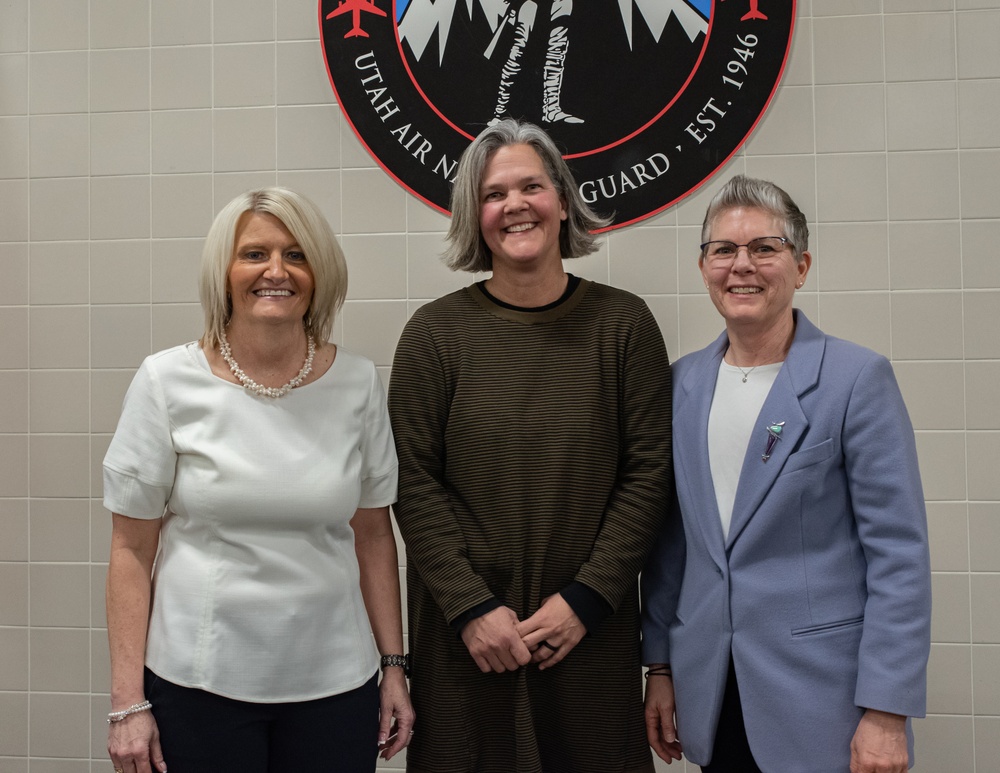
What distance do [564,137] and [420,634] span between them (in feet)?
4.36

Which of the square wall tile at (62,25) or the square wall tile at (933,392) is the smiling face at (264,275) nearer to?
the square wall tile at (62,25)

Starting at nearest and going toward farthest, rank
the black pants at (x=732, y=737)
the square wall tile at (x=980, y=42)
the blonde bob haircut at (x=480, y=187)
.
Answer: the black pants at (x=732, y=737), the blonde bob haircut at (x=480, y=187), the square wall tile at (x=980, y=42)

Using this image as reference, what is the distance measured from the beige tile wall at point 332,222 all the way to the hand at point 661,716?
0.95 metres

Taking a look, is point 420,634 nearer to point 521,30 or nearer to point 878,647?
point 878,647

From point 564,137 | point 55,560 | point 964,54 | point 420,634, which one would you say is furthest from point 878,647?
point 55,560

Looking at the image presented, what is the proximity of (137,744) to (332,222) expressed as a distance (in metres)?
1.39

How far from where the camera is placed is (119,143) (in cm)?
235

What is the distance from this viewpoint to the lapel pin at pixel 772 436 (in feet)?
4.51

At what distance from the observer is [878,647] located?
4.31 feet

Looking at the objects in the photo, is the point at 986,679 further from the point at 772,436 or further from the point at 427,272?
the point at 427,272

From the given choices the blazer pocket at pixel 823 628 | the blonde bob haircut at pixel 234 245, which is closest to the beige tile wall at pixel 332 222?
the blonde bob haircut at pixel 234 245

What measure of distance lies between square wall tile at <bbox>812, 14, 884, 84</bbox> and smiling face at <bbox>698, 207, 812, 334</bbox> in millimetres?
974

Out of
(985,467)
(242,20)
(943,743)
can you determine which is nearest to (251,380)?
(242,20)

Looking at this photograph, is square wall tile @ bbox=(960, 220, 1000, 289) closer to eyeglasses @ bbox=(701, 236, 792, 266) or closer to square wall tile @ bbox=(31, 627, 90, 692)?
eyeglasses @ bbox=(701, 236, 792, 266)
